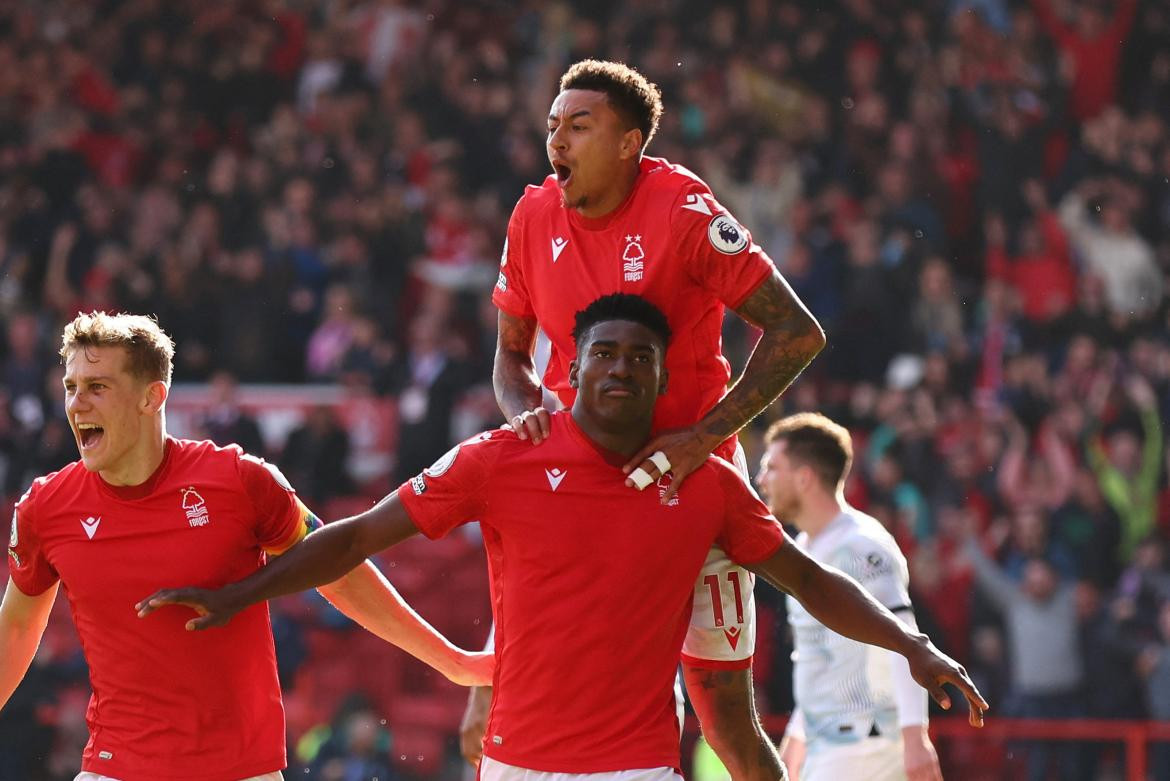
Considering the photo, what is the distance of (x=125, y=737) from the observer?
5.72m

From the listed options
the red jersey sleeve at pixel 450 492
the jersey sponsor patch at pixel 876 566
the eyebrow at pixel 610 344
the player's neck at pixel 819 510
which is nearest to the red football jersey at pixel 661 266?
the eyebrow at pixel 610 344

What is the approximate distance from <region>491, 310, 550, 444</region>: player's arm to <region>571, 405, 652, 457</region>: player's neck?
1.80 feet

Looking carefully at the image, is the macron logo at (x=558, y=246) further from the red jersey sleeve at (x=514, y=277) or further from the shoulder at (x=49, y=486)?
the shoulder at (x=49, y=486)

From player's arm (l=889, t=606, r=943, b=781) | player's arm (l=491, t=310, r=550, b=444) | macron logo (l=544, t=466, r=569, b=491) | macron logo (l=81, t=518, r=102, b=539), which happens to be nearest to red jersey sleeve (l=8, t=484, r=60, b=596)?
macron logo (l=81, t=518, r=102, b=539)

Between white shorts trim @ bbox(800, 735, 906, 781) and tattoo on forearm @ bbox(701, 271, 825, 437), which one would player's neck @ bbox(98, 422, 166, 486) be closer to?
tattoo on forearm @ bbox(701, 271, 825, 437)

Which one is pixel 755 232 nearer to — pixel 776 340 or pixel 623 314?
pixel 776 340

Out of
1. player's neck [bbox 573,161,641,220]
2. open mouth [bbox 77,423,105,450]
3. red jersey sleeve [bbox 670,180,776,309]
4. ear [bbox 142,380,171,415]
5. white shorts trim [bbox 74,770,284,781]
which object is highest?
player's neck [bbox 573,161,641,220]

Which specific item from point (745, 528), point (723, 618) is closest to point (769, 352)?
point (745, 528)

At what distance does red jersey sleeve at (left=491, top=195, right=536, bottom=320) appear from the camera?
6.35 meters

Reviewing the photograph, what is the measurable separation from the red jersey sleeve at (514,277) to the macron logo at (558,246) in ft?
0.59

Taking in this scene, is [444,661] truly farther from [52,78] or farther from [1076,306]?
[52,78]

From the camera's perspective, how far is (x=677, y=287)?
599cm

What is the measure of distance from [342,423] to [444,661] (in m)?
8.07

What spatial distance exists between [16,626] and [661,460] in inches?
88.4
